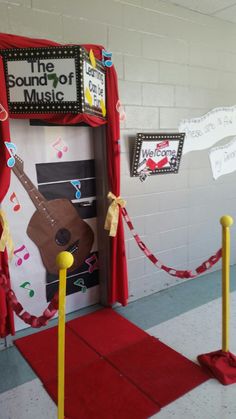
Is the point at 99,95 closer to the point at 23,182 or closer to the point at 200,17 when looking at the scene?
the point at 23,182

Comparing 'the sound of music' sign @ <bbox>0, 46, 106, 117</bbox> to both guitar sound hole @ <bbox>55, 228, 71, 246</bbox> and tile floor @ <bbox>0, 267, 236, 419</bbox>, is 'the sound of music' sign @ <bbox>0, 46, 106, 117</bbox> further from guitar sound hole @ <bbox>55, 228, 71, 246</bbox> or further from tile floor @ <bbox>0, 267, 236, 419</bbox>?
tile floor @ <bbox>0, 267, 236, 419</bbox>

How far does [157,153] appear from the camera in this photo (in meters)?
3.17

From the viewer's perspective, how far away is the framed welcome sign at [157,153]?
9.89ft

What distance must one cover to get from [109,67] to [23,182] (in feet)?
3.67

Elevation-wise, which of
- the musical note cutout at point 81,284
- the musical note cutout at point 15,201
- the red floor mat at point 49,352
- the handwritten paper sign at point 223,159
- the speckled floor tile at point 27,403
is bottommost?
the speckled floor tile at point 27,403

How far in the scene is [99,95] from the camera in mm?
2523

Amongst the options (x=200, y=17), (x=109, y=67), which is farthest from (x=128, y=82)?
(x=200, y=17)

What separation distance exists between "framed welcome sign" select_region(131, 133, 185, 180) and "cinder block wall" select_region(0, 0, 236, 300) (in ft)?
0.26

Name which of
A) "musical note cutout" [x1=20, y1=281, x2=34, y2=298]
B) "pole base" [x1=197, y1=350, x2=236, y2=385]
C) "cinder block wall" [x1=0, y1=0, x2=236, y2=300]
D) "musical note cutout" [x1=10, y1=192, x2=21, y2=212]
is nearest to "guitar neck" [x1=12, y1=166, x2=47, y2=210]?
"musical note cutout" [x1=10, y1=192, x2=21, y2=212]

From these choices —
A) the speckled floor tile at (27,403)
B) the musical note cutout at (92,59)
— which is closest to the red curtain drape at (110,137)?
the musical note cutout at (92,59)

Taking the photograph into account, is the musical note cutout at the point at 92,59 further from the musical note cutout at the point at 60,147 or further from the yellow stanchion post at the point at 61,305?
the yellow stanchion post at the point at 61,305

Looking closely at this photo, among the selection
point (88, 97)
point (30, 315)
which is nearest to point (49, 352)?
point (30, 315)

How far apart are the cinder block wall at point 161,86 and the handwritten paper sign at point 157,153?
82mm

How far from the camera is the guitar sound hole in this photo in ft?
9.50
